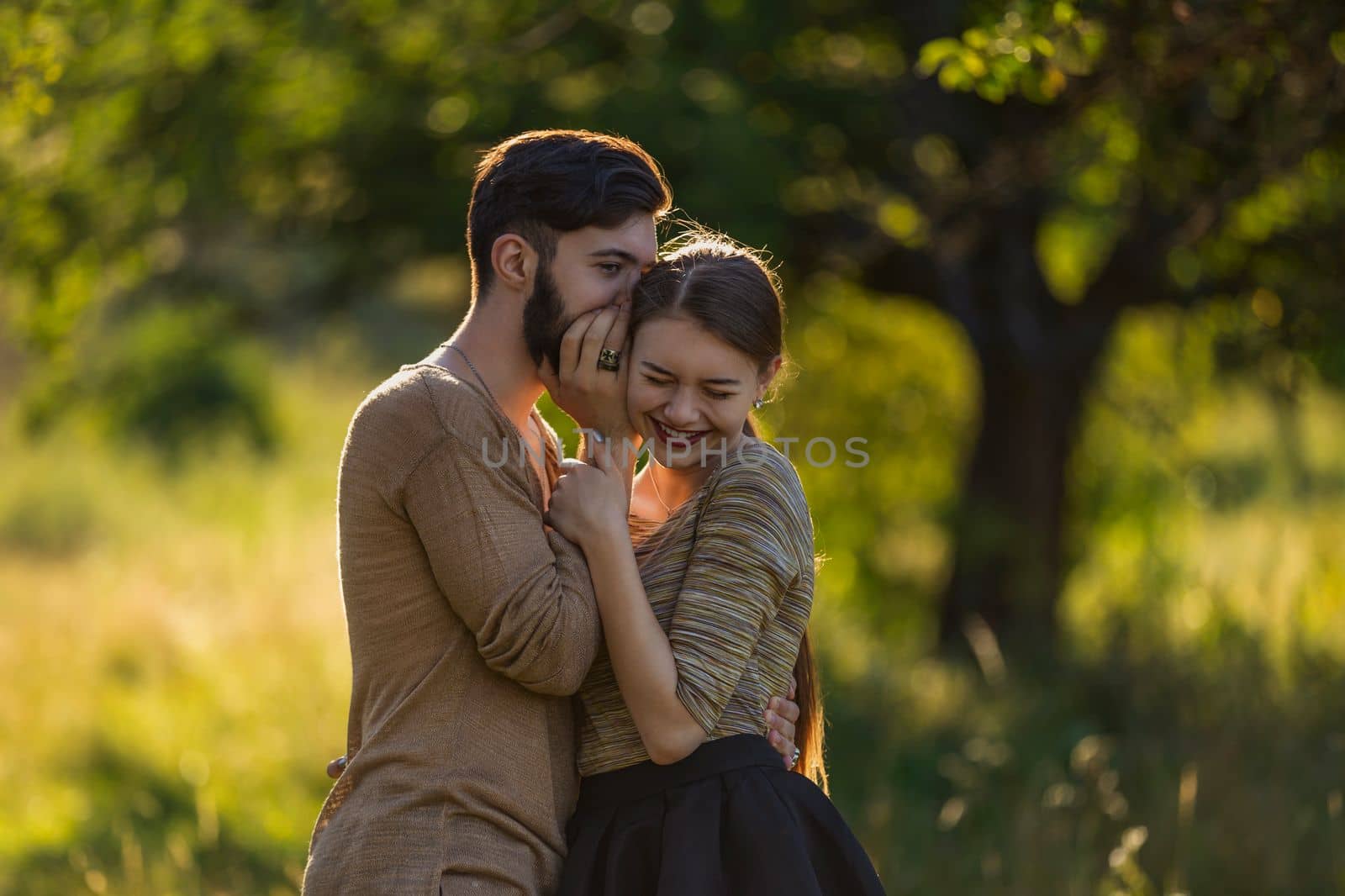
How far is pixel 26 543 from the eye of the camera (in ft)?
41.0

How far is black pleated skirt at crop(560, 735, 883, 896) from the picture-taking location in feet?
7.47

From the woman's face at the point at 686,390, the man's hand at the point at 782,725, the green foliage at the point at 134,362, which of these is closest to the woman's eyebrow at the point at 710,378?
the woman's face at the point at 686,390

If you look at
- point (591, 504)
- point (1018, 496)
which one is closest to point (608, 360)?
point (591, 504)

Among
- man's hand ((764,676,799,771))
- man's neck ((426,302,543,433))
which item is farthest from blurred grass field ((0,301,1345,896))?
man's neck ((426,302,543,433))

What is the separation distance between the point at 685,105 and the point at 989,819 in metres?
3.00

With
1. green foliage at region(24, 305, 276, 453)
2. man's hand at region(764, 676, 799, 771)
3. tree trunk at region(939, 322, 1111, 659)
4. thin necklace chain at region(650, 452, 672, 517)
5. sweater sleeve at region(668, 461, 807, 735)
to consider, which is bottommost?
tree trunk at region(939, 322, 1111, 659)

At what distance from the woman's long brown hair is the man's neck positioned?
0.21 m

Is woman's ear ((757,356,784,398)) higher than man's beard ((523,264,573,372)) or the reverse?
the reverse

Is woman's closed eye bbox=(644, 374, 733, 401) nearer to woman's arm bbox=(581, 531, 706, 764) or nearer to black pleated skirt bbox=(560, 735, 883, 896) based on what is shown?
woman's arm bbox=(581, 531, 706, 764)

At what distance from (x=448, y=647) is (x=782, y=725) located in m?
0.61

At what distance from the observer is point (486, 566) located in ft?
7.25

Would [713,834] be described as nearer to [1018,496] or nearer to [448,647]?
[448,647]

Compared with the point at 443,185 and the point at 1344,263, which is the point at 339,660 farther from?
the point at 1344,263

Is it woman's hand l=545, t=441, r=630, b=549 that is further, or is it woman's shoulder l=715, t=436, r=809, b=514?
woman's shoulder l=715, t=436, r=809, b=514
